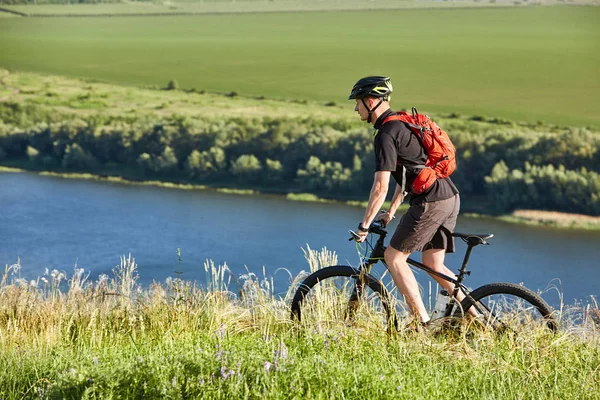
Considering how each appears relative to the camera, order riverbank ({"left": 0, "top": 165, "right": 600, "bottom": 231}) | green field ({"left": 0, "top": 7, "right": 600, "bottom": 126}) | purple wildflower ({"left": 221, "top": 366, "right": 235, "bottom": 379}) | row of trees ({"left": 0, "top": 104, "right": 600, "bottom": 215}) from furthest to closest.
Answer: green field ({"left": 0, "top": 7, "right": 600, "bottom": 126}), row of trees ({"left": 0, "top": 104, "right": 600, "bottom": 215}), riverbank ({"left": 0, "top": 165, "right": 600, "bottom": 231}), purple wildflower ({"left": 221, "top": 366, "right": 235, "bottom": 379})

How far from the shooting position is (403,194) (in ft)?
15.8

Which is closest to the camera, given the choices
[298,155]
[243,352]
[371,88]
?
[243,352]

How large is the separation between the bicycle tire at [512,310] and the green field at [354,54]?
82.6m

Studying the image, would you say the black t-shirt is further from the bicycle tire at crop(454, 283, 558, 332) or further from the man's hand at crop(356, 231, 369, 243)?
the bicycle tire at crop(454, 283, 558, 332)

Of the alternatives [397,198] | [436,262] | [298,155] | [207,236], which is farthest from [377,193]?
[298,155]

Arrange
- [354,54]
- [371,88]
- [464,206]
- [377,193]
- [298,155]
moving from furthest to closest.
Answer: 1. [354,54]
2. [298,155]
3. [464,206]
4. [371,88]
5. [377,193]

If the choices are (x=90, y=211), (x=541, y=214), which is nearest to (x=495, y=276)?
(x=541, y=214)

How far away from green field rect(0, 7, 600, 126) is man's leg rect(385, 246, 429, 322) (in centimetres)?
8277

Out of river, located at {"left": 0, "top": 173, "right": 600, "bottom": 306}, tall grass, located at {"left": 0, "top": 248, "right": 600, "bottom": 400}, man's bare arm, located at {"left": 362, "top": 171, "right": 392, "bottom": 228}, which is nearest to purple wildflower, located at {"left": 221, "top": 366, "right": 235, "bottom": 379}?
tall grass, located at {"left": 0, "top": 248, "right": 600, "bottom": 400}

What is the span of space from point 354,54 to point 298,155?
4787 centimetres

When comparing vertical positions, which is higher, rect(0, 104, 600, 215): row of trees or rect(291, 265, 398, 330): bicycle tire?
rect(0, 104, 600, 215): row of trees

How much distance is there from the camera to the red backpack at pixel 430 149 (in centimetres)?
462

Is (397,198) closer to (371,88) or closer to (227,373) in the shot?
(371,88)

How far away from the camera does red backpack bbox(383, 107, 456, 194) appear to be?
4.62m
